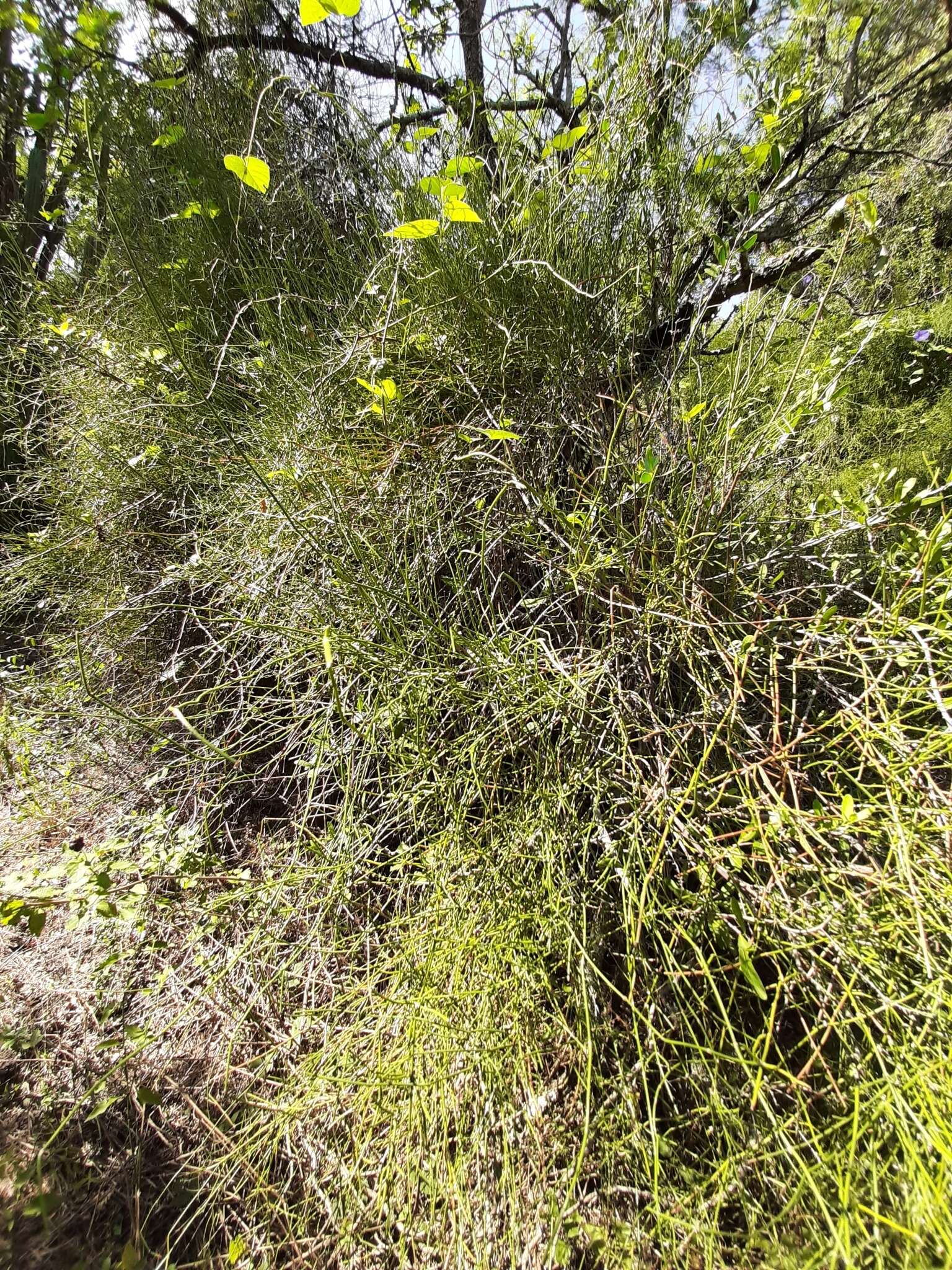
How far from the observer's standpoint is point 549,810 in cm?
89

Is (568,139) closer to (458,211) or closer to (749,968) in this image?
(458,211)

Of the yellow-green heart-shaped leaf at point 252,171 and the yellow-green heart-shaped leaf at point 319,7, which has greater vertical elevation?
the yellow-green heart-shaped leaf at point 319,7

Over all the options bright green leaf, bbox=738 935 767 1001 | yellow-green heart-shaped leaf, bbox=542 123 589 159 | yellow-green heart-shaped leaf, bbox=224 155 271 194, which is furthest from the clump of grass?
yellow-green heart-shaped leaf, bbox=224 155 271 194

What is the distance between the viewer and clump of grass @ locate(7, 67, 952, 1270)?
70 cm

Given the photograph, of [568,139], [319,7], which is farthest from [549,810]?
[568,139]

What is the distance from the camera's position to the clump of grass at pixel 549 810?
2.28 feet

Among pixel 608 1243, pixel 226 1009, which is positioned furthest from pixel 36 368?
pixel 608 1243

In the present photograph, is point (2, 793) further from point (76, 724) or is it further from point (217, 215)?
point (217, 215)

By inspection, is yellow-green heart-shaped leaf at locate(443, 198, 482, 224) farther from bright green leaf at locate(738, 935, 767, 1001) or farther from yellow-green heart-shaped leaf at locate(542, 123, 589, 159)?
bright green leaf at locate(738, 935, 767, 1001)

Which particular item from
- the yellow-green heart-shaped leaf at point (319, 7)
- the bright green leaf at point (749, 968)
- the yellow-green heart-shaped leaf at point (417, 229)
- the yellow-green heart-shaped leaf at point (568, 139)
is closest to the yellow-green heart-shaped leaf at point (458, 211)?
the yellow-green heart-shaped leaf at point (417, 229)

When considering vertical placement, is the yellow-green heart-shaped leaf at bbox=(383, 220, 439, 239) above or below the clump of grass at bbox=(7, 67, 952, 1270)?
above

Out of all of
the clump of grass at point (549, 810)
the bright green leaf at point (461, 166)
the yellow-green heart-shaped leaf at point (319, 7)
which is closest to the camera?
the yellow-green heart-shaped leaf at point (319, 7)

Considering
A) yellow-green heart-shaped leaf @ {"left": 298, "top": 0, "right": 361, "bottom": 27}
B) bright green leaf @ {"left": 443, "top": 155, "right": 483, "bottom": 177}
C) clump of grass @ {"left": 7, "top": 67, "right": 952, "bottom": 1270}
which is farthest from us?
bright green leaf @ {"left": 443, "top": 155, "right": 483, "bottom": 177}

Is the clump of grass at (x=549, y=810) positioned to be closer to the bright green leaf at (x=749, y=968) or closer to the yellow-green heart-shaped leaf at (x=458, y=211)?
the bright green leaf at (x=749, y=968)
